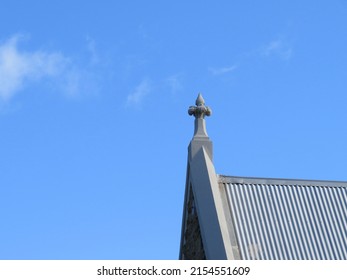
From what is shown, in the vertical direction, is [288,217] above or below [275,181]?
below

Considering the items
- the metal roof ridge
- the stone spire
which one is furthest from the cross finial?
the metal roof ridge

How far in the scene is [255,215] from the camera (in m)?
24.0

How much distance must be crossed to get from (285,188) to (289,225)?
5.87 ft

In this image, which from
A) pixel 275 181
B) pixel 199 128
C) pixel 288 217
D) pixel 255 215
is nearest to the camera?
pixel 255 215

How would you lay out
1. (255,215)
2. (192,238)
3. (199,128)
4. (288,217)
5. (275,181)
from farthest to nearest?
1. (199,128)
2. (275,181)
3. (192,238)
4. (288,217)
5. (255,215)

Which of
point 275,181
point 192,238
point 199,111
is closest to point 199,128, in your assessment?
point 199,111

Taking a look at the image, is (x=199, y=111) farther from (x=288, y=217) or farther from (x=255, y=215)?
(x=288, y=217)

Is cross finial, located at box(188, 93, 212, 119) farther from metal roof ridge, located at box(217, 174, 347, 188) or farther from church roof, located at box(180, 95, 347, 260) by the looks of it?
metal roof ridge, located at box(217, 174, 347, 188)

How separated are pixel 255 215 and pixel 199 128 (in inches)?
135
